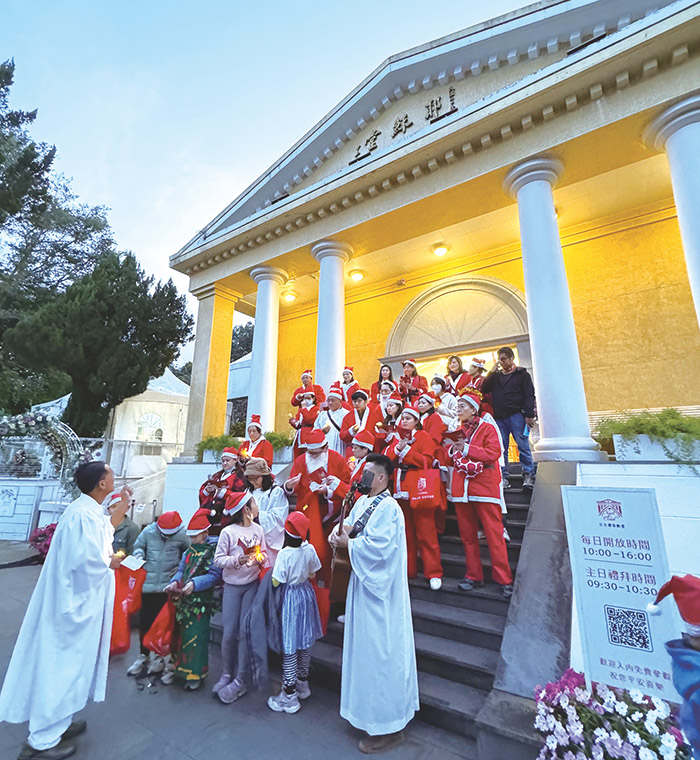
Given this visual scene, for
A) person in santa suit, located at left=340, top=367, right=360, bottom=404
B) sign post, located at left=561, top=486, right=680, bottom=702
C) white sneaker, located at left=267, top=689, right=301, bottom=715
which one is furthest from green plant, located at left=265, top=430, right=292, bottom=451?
sign post, located at left=561, top=486, right=680, bottom=702

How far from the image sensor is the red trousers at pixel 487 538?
3.85 metres

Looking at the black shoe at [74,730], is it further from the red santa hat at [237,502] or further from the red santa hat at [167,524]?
the red santa hat at [237,502]

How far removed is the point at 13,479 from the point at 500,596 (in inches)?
559

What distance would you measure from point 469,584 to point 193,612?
263cm

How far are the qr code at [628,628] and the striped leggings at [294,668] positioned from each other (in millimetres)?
2334

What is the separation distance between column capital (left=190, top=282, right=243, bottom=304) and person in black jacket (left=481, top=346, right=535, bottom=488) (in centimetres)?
876

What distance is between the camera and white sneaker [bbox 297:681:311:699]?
3.35 meters

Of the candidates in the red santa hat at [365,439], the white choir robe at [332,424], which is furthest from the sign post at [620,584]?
the white choir robe at [332,424]

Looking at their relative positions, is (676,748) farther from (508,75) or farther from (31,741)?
(508,75)

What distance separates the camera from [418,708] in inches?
113

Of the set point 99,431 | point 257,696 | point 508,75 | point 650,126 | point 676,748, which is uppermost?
point 508,75

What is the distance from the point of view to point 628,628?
2246mm

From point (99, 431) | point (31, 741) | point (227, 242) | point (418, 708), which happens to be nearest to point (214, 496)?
point (31, 741)

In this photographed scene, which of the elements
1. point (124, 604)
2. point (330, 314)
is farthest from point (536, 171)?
point (124, 604)
